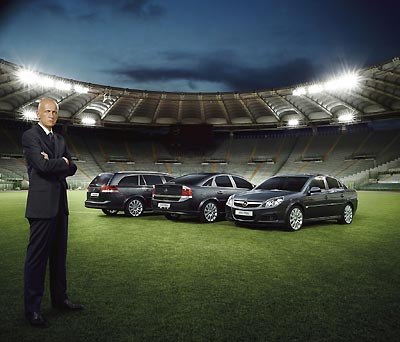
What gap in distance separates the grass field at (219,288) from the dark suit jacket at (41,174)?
117 centimetres

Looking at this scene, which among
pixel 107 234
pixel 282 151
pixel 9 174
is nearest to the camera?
pixel 107 234

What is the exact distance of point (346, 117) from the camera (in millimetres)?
48625

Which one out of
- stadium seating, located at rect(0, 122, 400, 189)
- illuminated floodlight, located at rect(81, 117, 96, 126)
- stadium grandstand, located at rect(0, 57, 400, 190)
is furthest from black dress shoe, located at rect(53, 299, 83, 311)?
illuminated floodlight, located at rect(81, 117, 96, 126)

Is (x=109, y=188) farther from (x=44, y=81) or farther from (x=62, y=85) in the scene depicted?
(x=62, y=85)

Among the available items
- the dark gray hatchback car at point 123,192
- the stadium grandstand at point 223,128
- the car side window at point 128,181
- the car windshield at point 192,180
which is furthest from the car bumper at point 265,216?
the stadium grandstand at point 223,128

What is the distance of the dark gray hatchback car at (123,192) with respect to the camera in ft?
46.1

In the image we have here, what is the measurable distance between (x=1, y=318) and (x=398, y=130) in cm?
5416

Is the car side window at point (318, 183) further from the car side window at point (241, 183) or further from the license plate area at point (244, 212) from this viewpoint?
the car side window at point (241, 183)

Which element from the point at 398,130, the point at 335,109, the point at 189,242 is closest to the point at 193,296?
the point at 189,242

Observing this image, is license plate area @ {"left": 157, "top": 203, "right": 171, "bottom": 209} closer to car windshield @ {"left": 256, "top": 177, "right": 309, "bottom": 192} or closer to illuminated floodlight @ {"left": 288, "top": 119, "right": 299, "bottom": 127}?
car windshield @ {"left": 256, "top": 177, "right": 309, "bottom": 192}

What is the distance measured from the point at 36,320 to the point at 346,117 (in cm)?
4978

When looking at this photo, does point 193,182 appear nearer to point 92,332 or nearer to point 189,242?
point 189,242

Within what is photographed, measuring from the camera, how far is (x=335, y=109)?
4919 cm

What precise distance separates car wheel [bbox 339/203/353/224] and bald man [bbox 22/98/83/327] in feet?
33.3
